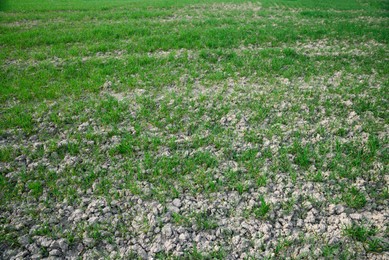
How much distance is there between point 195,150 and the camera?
10062mm

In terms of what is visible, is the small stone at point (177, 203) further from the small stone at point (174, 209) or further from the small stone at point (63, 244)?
the small stone at point (63, 244)

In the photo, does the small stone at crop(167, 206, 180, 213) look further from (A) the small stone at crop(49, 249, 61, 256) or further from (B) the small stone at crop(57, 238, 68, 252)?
(A) the small stone at crop(49, 249, 61, 256)

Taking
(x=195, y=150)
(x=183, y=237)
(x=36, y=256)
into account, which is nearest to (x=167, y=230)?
(x=183, y=237)

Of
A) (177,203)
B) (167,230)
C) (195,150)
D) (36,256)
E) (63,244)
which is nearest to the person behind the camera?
(36,256)

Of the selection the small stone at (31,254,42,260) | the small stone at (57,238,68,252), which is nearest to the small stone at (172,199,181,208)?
the small stone at (57,238,68,252)

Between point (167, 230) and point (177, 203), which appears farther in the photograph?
point (177, 203)

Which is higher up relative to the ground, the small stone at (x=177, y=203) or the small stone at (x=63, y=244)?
the small stone at (x=177, y=203)

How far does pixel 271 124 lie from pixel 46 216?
845cm

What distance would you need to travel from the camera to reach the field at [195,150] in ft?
22.9

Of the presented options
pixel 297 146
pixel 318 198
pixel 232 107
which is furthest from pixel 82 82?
pixel 318 198

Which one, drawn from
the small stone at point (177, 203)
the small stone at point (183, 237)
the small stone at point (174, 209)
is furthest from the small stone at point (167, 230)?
the small stone at point (177, 203)

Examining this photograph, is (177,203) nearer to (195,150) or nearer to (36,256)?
(195,150)

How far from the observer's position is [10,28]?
25.6 metres

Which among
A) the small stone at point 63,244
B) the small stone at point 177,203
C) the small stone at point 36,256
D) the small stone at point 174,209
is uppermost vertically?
the small stone at point 177,203
